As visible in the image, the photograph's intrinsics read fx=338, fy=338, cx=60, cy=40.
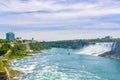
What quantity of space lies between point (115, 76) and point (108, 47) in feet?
236

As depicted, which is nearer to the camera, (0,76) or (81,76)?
(0,76)

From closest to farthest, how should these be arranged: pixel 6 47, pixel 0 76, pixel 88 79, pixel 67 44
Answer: pixel 0 76
pixel 88 79
pixel 6 47
pixel 67 44

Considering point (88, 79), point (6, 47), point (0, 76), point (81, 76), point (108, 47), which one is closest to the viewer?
point (0, 76)

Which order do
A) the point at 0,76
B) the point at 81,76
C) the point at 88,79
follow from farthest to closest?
the point at 81,76 < the point at 88,79 < the point at 0,76

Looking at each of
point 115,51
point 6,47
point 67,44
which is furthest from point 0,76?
point 67,44

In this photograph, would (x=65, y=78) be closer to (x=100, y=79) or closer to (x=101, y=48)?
(x=100, y=79)

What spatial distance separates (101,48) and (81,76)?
77.4 meters

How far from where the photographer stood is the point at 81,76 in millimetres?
45344

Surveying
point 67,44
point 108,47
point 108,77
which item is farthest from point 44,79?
point 67,44

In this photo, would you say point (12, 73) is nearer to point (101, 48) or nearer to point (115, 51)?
point (115, 51)

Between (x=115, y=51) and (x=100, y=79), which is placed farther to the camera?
(x=115, y=51)

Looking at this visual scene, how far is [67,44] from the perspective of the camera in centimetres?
18962

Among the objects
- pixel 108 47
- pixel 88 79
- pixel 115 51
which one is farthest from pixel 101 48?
pixel 88 79

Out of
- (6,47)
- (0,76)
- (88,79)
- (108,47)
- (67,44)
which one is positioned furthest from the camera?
(67,44)
